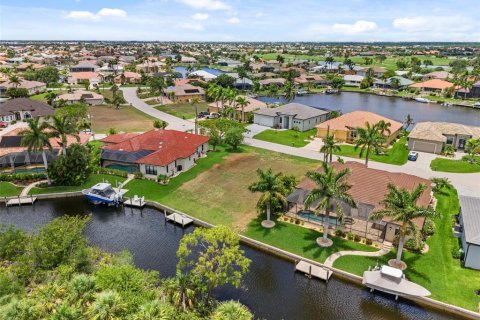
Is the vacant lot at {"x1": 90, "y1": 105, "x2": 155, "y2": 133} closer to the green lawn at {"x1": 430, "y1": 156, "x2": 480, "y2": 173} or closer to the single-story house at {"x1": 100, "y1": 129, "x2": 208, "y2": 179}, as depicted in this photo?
the single-story house at {"x1": 100, "y1": 129, "x2": 208, "y2": 179}

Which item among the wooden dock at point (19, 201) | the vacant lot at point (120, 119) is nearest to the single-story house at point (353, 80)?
the vacant lot at point (120, 119)

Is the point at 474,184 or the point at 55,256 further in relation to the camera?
the point at 474,184

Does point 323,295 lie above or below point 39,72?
below

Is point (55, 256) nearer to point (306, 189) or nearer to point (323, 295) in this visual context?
point (323, 295)

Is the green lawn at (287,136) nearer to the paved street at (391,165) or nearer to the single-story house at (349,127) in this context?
the paved street at (391,165)

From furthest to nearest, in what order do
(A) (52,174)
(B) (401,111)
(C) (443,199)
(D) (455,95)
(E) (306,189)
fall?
(D) (455,95) < (B) (401,111) < (A) (52,174) < (C) (443,199) < (E) (306,189)

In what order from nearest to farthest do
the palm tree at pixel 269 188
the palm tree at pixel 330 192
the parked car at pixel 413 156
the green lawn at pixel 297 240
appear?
the palm tree at pixel 330 192 → the green lawn at pixel 297 240 → the palm tree at pixel 269 188 → the parked car at pixel 413 156

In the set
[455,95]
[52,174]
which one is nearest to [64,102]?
[52,174]
